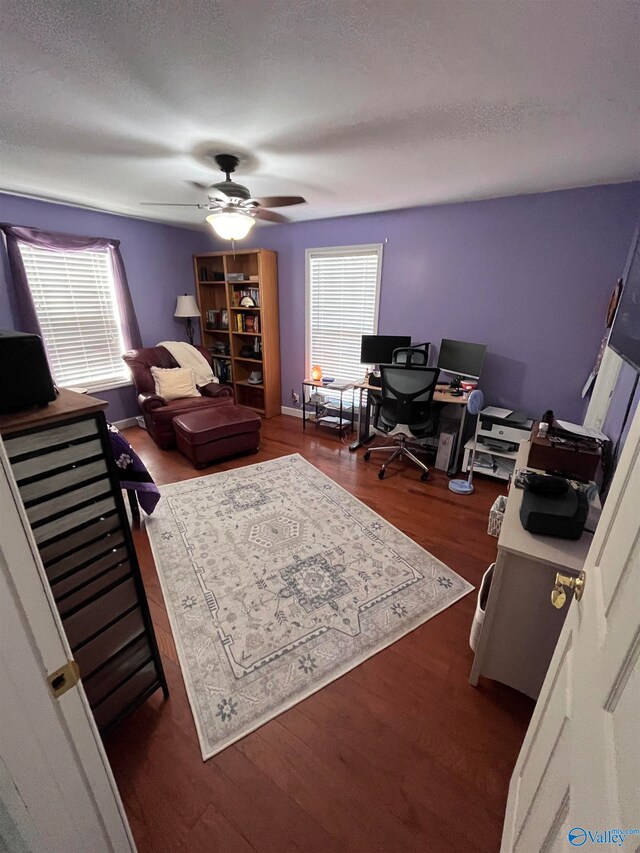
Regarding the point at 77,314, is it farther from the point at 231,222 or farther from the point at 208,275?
the point at 231,222

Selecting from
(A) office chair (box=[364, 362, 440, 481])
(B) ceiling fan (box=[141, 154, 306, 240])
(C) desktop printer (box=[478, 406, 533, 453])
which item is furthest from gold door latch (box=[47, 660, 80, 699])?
(C) desktop printer (box=[478, 406, 533, 453])

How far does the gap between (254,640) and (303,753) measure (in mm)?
502

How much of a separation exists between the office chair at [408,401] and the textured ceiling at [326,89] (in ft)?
4.51

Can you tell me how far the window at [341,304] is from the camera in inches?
148

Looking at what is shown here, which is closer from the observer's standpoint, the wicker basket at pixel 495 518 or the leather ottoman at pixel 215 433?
the wicker basket at pixel 495 518

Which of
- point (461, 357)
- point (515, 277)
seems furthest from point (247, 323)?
point (515, 277)

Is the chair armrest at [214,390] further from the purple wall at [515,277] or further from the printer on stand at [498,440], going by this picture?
the printer on stand at [498,440]

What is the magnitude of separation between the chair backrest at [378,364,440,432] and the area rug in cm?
86

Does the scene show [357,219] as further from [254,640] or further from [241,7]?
[254,640]

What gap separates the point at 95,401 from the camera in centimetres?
102

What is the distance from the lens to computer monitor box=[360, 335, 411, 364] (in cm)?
355

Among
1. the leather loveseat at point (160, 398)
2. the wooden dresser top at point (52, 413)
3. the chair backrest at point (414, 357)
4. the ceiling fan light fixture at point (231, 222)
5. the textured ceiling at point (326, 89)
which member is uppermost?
the textured ceiling at point (326, 89)

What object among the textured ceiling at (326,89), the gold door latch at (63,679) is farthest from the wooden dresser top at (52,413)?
the textured ceiling at (326,89)

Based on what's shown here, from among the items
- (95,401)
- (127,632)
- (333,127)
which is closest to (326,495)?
(127,632)
